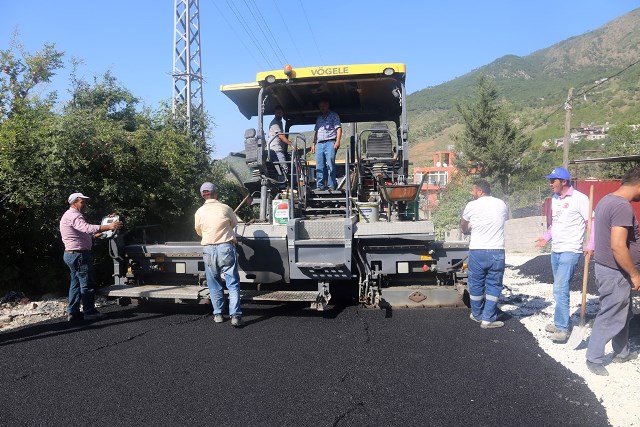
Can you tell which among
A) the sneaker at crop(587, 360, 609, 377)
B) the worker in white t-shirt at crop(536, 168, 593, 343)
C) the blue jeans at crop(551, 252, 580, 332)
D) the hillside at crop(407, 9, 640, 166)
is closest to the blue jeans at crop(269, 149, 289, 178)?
the worker in white t-shirt at crop(536, 168, 593, 343)

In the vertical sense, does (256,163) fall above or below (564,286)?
above

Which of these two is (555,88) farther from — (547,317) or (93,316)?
(93,316)

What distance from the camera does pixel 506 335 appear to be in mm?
4945

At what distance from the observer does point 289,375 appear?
12.8ft

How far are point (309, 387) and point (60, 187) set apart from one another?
15.1 ft

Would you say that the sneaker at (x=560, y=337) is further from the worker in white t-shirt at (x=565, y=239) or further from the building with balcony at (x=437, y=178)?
the building with balcony at (x=437, y=178)

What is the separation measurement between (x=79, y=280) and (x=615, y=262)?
17.5 feet

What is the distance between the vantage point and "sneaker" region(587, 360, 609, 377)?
149 inches

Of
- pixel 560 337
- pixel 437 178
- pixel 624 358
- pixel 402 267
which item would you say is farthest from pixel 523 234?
pixel 624 358

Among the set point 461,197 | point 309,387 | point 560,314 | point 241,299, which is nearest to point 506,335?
point 560,314

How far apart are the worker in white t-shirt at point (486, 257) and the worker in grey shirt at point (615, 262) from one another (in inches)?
48.4

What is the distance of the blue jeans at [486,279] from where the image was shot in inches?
203

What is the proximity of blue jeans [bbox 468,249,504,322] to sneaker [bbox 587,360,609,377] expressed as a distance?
134cm

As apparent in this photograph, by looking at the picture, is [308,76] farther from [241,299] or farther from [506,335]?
[506,335]
